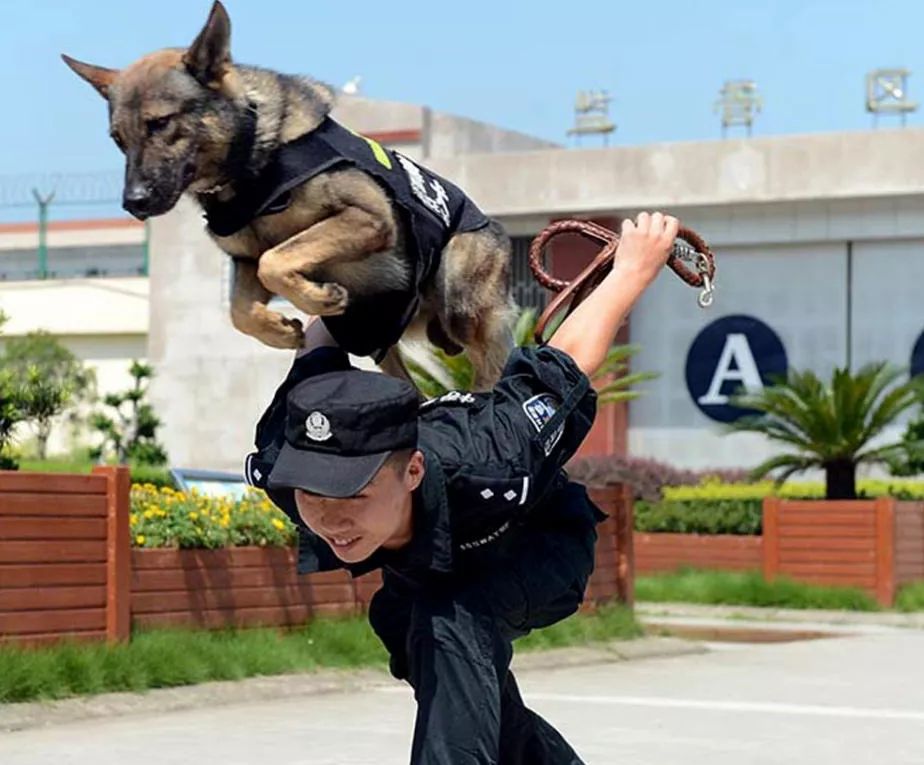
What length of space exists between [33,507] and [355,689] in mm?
2660

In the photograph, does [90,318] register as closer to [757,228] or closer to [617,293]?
Result: [757,228]

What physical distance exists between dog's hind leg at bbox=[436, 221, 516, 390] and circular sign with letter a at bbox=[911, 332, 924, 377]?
26.9m

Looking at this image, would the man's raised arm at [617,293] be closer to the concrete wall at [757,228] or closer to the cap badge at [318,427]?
the cap badge at [318,427]

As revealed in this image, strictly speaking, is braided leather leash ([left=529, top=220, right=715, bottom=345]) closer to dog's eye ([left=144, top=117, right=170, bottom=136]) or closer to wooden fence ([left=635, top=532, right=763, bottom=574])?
dog's eye ([left=144, top=117, right=170, bottom=136])

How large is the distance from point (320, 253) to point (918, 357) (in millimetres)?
27851

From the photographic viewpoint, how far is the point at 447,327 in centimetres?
486

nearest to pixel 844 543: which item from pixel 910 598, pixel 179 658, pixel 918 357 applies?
pixel 910 598

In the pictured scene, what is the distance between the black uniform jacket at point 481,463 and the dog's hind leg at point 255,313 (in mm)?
386

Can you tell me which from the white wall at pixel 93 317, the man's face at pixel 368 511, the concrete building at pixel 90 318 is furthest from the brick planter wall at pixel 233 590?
the white wall at pixel 93 317

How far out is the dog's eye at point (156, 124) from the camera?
4.33 metres

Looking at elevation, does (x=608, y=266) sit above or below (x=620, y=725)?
above

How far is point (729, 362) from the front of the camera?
3228cm

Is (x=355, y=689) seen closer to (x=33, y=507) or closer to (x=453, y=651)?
(x=33, y=507)

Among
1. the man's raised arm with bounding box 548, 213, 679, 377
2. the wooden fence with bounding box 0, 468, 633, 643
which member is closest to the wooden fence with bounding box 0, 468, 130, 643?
the wooden fence with bounding box 0, 468, 633, 643
